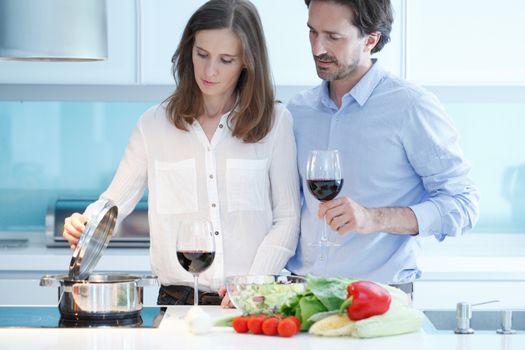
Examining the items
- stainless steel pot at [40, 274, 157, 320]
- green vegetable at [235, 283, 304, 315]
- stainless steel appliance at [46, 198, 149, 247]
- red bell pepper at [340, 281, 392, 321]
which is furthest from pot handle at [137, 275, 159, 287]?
stainless steel appliance at [46, 198, 149, 247]

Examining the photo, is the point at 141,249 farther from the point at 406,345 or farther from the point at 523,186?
the point at 406,345

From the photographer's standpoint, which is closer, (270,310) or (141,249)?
(270,310)

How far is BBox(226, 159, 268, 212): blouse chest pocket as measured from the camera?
3.02 metres

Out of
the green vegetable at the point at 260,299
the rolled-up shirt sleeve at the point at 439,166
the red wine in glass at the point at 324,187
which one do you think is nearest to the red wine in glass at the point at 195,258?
the green vegetable at the point at 260,299

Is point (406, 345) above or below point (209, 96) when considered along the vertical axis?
below

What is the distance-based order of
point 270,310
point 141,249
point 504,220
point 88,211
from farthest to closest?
point 504,220, point 141,249, point 88,211, point 270,310

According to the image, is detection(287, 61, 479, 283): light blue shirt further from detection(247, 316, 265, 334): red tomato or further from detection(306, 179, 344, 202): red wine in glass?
detection(247, 316, 265, 334): red tomato

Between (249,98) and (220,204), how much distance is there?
0.32m

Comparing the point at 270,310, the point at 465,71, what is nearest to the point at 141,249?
the point at 465,71

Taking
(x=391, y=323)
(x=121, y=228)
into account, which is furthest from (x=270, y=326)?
(x=121, y=228)

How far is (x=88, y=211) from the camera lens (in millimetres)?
2916

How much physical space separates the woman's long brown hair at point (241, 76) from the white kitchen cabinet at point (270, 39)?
57.3 inches

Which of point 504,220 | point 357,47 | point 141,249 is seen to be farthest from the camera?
point 504,220

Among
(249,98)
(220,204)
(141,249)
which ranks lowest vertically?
(141,249)
